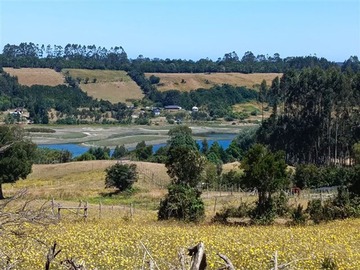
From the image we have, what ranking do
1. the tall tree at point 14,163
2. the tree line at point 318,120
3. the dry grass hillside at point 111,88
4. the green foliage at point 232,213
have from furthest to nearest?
the dry grass hillside at point 111,88
the tree line at point 318,120
the tall tree at point 14,163
the green foliage at point 232,213

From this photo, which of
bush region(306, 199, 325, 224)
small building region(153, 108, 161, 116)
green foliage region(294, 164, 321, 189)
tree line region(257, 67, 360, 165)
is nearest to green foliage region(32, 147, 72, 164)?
tree line region(257, 67, 360, 165)

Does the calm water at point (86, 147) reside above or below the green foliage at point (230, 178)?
below

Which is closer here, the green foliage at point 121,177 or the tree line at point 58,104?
the green foliage at point 121,177

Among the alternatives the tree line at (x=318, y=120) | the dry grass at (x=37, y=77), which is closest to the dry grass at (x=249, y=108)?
the dry grass at (x=37, y=77)

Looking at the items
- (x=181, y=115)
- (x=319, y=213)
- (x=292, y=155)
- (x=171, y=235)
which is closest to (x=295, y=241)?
(x=171, y=235)

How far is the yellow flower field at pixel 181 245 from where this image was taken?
50.3ft

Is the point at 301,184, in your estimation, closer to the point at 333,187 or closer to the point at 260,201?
the point at 333,187

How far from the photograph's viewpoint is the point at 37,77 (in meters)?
190

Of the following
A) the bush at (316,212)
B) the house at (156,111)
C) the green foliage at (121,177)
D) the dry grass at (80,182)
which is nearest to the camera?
the bush at (316,212)

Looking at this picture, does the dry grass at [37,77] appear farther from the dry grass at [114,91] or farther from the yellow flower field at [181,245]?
the yellow flower field at [181,245]

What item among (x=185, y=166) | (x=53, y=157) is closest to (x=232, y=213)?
(x=185, y=166)

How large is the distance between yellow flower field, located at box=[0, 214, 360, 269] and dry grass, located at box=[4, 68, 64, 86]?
166814mm

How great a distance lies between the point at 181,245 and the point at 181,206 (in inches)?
475

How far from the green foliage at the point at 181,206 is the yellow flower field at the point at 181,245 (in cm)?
568
